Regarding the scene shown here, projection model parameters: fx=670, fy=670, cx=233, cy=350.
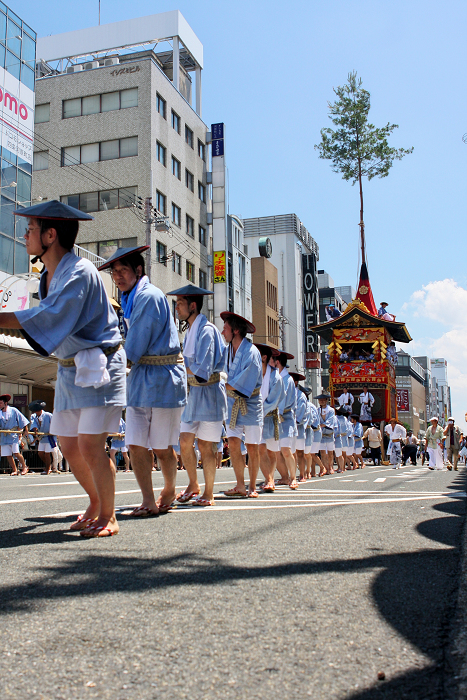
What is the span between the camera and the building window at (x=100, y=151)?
3350 centimetres

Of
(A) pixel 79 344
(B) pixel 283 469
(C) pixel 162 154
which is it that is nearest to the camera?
(A) pixel 79 344

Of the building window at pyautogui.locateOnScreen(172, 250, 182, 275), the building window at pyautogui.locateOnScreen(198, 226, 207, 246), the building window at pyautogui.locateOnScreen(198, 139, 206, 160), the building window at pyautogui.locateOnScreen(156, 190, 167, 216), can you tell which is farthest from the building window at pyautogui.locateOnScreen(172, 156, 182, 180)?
the building window at pyautogui.locateOnScreen(172, 250, 182, 275)

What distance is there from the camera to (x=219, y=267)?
1481 inches

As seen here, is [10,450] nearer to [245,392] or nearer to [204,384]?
[245,392]

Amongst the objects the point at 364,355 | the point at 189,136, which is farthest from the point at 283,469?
the point at 189,136

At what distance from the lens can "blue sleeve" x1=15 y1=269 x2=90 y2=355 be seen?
3500 millimetres

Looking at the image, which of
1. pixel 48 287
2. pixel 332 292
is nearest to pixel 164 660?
pixel 48 287

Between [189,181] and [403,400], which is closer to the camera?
[189,181]

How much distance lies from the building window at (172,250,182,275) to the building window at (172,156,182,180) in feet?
14.7

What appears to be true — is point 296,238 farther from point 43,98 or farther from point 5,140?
point 5,140

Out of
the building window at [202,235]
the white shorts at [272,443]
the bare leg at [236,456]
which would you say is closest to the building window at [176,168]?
the building window at [202,235]

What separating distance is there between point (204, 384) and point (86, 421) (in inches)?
93.7

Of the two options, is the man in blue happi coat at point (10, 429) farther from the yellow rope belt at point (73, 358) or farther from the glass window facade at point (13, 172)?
the yellow rope belt at point (73, 358)

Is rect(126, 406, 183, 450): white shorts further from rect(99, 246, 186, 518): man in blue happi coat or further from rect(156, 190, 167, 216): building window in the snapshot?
rect(156, 190, 167, 216): building window
